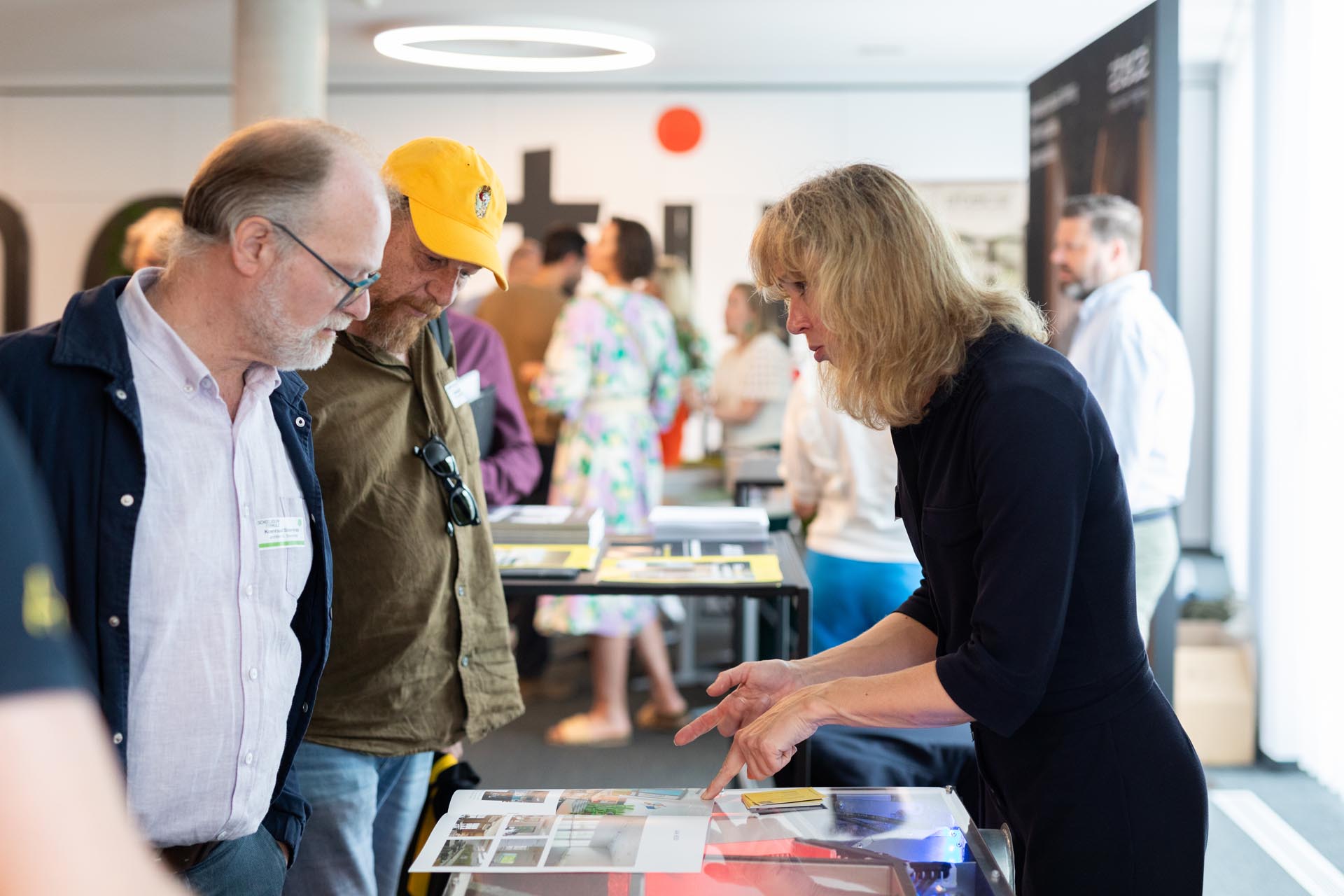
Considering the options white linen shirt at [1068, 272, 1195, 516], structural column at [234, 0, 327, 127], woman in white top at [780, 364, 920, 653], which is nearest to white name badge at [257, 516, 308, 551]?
woman in white top at [780, 364, 920, 653]

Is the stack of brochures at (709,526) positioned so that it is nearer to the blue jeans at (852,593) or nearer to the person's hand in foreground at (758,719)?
the blue jeans at (852,593)

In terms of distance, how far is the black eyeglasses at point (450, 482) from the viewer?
1.81 m

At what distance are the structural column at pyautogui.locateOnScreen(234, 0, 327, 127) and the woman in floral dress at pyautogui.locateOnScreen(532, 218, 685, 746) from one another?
2684mm

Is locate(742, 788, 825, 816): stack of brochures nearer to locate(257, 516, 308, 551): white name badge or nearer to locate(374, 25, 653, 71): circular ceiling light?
locate(257, 516, 308, 551): white name badge

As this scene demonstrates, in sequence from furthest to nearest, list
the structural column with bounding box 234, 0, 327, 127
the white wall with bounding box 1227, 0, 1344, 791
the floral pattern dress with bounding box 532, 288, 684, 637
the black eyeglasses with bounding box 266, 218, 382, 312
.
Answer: the structural column with bounding box 234, 0, 327, 127, the floral pattern dress with bounding box 532, 288, 684, 637, the white wall with bounding box 1227, 0, 1344, 791, the black eyeglasses with bounding box 266, 218, 382, 312

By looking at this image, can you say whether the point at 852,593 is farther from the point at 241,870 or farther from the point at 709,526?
the point at 241,870

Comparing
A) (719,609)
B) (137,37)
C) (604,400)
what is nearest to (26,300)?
(137,37)

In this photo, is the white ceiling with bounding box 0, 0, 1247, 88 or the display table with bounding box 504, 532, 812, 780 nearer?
the display table with bounding box 504, 532, 812, 780

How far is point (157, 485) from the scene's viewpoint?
125 centimetres

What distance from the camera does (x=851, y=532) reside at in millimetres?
3221

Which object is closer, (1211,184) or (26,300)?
(1211,184)

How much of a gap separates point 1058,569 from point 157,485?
96cm

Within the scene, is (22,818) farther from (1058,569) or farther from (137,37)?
(137,37)

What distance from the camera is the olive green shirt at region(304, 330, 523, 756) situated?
174 cm
